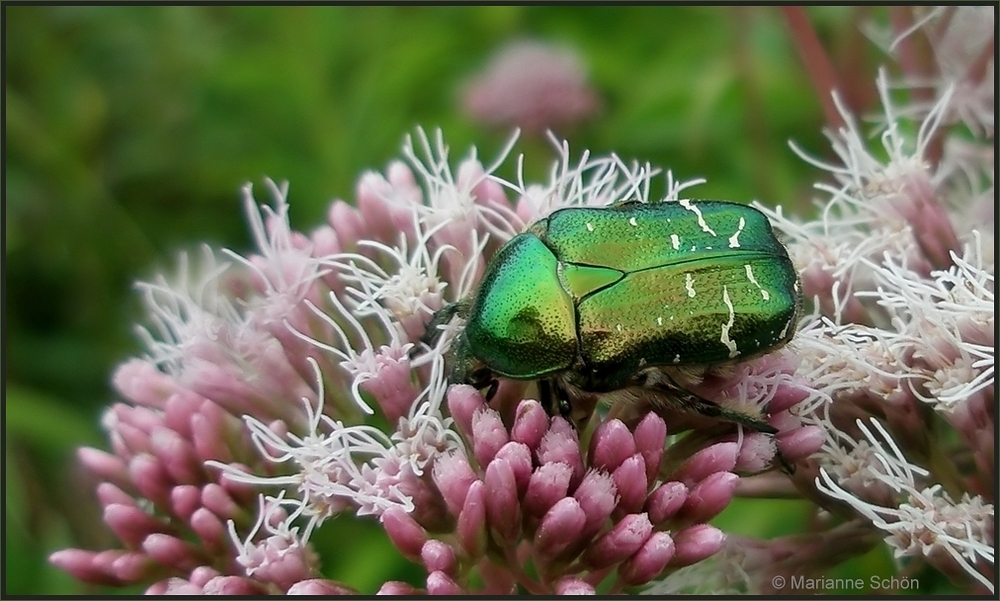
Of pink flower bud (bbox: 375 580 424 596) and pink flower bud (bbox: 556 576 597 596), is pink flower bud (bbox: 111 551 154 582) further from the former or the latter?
pink flower bud (bbox: 556 576 597 596)

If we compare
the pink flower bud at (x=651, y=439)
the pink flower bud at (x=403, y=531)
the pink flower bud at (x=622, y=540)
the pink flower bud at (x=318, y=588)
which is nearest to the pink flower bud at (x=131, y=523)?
the pink flower bud at (x=318, y=588)

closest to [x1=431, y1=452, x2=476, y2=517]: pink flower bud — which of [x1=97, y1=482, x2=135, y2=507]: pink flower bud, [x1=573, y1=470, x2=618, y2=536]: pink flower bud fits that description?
[x1=573, y1=470, x2=618, y2=536]: pink flower bud

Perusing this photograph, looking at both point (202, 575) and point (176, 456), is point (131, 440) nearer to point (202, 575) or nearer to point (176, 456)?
point (176, 456)

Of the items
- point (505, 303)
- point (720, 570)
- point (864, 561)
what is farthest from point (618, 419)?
point (864, 561)

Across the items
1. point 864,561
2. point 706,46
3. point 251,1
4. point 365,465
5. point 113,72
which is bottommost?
point 864,561

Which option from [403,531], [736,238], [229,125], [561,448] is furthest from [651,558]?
[229,125]

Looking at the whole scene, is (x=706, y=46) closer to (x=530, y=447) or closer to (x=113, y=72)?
(x=530, y=447)
